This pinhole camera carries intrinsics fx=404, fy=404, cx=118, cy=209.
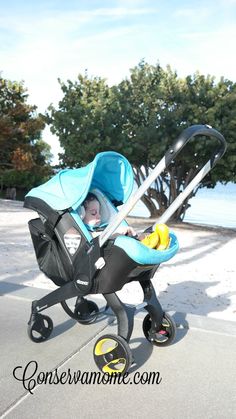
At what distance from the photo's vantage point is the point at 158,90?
1115 cm

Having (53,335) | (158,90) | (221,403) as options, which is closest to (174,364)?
(221,403)

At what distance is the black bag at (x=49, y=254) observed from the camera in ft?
8.61

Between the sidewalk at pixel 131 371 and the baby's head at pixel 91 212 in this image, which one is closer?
the sidewalk at pixel 131 371

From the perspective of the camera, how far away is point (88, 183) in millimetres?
2461

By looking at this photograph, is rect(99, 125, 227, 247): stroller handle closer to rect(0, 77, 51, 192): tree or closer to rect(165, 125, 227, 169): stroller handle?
rect(165, 125, 227, 169): stroller handle

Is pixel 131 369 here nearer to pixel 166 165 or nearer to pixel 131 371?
pixel 131 371

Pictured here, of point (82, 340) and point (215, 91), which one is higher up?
point (215, 91)

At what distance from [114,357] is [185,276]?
308 cm

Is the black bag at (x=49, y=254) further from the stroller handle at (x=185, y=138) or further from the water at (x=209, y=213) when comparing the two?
the water at (x=209, y=213)

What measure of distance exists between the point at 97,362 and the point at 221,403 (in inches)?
28.1

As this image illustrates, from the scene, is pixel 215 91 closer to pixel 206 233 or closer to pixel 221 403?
pixel 206 233

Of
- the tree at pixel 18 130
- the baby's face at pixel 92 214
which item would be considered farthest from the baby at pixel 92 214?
the tree at pixel 18 130

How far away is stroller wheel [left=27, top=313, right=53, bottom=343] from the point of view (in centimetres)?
270

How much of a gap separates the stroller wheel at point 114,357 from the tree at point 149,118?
791 cm
